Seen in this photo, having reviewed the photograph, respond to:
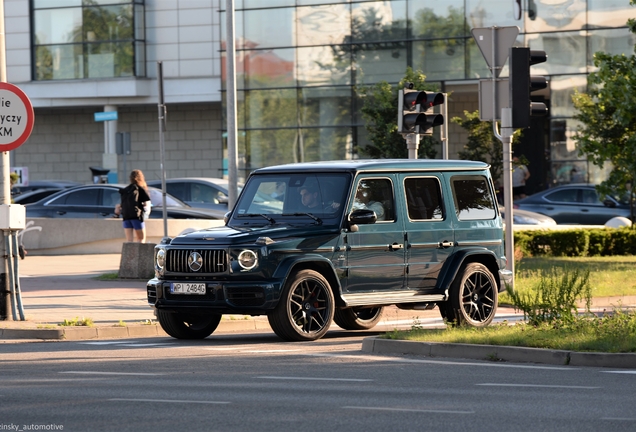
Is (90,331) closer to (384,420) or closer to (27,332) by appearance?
(27,332)

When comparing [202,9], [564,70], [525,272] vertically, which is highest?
[202,9]

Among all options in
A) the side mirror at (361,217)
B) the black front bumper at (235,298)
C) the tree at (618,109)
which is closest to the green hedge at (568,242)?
the tree at (618,109)

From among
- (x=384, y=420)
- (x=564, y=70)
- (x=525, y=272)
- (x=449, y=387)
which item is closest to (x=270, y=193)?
(x=449, y=387)

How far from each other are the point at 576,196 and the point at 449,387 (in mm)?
26209

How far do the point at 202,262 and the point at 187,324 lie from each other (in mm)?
1194

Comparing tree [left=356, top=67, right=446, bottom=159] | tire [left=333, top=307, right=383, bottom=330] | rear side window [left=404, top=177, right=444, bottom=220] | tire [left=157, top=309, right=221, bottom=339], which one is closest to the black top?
tire [left=333, top=307, right=383, bottom=330]

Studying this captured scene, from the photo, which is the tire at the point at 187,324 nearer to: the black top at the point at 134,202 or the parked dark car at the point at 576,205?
the black top at the point at 134,202

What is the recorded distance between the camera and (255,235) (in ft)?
42.4

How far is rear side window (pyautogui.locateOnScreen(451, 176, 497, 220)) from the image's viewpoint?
1466cm

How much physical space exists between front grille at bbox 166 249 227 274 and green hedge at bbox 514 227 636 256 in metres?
14.2

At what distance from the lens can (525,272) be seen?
70.1 feet

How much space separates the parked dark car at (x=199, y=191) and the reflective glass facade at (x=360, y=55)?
776cm

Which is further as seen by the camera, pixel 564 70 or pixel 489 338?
pixel 564 70

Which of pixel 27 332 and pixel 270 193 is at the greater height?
pixel 270 193
